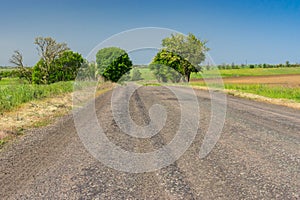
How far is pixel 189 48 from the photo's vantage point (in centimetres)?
5656

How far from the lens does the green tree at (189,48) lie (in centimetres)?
5644

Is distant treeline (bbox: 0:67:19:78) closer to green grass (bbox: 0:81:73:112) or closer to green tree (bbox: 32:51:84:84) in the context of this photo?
green tree (bbox: 32:51:84:84)

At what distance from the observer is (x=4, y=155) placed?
19.9 feet

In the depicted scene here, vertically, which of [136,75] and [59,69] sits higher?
[59,69]

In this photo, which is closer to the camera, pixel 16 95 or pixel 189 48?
pixel 16 95

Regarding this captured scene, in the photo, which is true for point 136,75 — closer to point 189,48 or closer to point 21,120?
point 21,120

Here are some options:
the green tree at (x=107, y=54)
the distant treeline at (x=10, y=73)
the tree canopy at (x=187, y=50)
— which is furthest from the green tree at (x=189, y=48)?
the distant treeline at (x=10, y=73)

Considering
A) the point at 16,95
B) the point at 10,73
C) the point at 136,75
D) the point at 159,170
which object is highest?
the point at 10,73

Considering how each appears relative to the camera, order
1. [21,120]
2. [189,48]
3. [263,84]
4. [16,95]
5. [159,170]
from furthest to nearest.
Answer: [189,48]
[263,84]
[16,95]
[21,120]
[159,170]

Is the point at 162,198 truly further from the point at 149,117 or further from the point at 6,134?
the point at 149,117

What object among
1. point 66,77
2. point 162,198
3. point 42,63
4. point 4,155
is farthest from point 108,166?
point 66,77

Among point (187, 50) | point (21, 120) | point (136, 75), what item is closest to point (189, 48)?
point (187, 50)

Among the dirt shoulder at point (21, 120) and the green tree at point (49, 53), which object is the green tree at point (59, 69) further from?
the dirt shoulder at point (21, 120)

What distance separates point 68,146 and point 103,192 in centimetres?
292
